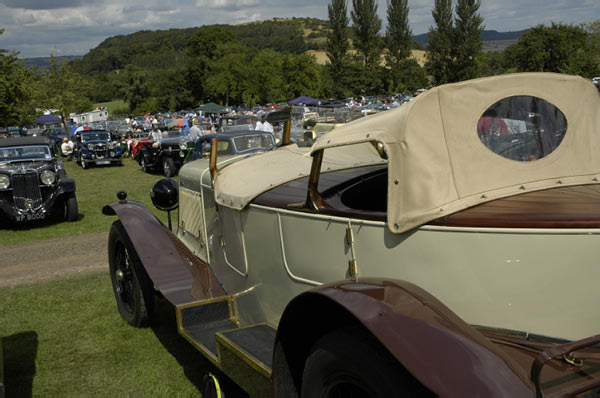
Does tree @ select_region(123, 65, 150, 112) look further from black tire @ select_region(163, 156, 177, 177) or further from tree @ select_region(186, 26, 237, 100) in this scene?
black tire @ select_region(163, 156, 177, 177)

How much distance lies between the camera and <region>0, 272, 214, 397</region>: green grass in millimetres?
4285

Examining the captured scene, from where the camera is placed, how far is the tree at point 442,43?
2648 inches

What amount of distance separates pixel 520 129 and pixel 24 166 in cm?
1168

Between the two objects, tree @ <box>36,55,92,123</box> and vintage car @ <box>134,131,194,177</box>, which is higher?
tree @ <box>36,55,92,123</box>

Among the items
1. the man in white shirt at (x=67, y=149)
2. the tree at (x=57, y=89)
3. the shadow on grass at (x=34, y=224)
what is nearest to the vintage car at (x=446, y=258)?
the shadow on grass at (x=34, y=224)

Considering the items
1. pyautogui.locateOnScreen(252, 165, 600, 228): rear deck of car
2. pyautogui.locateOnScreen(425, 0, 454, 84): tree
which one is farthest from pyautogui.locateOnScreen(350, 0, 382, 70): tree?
pyautogui.locateOnScreen(252, 165, 600, 228): rear deck of car

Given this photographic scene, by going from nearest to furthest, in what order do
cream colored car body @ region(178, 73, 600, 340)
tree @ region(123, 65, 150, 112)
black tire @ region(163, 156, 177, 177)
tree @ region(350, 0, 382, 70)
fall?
cream colored car body @ region(178, 73, 600, 340)
black tire @ region(163, 156, 177, 177)
tree @ region(350, 0, 382, 70)
tree @ region(123, 65, 150, 112)

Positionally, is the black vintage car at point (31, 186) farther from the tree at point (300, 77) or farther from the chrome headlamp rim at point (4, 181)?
the tree at point (300, 77)

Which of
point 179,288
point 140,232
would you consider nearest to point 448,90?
point 179,288

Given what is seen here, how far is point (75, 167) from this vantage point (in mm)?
24188

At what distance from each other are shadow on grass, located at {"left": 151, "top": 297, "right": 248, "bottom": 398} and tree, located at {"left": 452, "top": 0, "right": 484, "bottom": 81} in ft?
216

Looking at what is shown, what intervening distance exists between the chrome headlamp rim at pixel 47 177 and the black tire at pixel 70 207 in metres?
0.47

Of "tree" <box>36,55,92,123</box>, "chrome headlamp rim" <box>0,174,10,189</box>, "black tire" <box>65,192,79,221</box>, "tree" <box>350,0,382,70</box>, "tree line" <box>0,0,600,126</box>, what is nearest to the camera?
"chrome headlamp rim" <box>0,174,10,189</box>

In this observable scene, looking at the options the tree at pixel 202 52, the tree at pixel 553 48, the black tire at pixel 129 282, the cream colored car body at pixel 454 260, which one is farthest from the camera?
the tree at pixel 202 52
